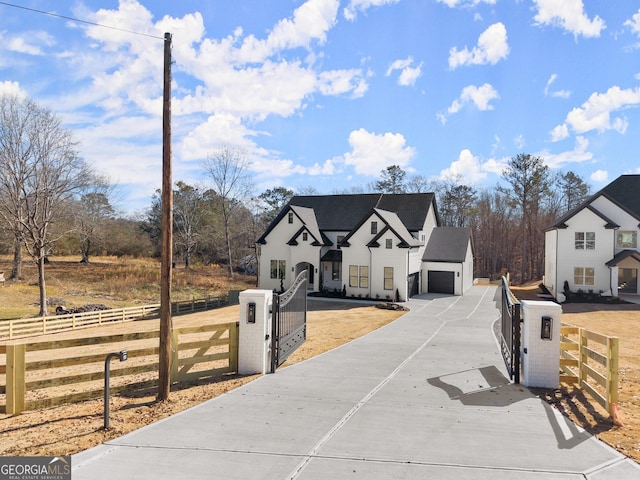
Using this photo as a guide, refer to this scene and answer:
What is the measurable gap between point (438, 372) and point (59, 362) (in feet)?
26.7

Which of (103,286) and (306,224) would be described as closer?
(306,224)

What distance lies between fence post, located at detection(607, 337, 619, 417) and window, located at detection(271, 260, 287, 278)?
28.0 meters

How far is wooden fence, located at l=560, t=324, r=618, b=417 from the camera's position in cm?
715

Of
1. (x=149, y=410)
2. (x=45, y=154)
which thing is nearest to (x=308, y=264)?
(x=45, y=154)

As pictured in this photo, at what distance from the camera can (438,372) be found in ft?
32.7

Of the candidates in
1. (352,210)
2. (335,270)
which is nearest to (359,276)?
(335,270)

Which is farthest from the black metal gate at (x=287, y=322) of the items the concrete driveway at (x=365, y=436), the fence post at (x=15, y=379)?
the fence post at (x=15, y=379)

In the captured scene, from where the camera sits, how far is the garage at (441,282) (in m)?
32.9

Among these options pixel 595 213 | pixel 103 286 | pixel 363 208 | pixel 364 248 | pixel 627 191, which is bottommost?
pixel 103 286

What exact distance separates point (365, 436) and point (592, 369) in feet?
18.5

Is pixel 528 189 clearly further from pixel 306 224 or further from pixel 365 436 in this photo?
pixel 365 436

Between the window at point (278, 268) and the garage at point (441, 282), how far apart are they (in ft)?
39.7

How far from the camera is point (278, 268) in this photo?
3434 cm

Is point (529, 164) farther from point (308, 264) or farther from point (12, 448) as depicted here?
point (12, 448)
